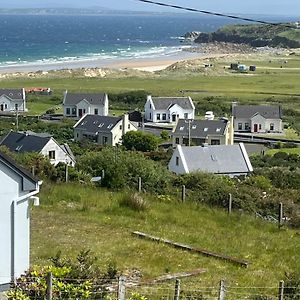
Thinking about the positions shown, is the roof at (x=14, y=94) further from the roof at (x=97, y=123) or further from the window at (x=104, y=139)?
the window at (x=104, y=139)

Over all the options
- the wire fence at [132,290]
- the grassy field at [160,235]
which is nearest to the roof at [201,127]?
the grassy field at [160,235]

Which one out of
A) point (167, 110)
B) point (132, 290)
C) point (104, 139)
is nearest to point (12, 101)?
point (167, 110)

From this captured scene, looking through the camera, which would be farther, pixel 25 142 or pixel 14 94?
pixel 14 94

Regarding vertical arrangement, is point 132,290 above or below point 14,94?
above

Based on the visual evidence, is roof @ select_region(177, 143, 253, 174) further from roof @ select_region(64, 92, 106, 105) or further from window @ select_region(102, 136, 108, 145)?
roof @ select_region(64, 92, 106, 105)

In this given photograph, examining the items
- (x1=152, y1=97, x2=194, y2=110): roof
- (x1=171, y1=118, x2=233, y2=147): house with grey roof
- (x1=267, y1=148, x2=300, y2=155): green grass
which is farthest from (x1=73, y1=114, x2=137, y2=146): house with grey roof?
(x1=152, y1=97, x2=194, y2=110): roof

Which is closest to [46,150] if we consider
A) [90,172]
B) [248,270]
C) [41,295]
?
[90,172]

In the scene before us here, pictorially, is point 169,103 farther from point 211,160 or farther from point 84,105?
point 211,160

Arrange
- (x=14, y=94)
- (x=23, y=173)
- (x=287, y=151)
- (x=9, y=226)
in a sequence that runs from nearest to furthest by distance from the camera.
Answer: (x=9, y=226) → (x=23, y=173) → (x=287, y=151) → (x=14, y=94)
